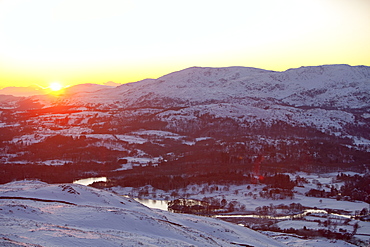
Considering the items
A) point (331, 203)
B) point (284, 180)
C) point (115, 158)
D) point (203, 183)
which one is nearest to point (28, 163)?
point (115, 158)

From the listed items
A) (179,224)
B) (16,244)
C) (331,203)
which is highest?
(16,244)

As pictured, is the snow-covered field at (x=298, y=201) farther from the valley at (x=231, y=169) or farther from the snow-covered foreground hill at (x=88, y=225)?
the snow-covered foreground hill at (x=88, y=225)

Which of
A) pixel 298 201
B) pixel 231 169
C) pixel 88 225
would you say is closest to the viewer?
pixel 88 225

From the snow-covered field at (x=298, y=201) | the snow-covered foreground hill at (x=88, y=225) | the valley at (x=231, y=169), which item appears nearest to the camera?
the snow-covered foreground hill at (x=88, y=225)

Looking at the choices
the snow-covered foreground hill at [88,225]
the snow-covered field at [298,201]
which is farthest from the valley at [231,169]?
the snow-covered foreground hill at [88,225]

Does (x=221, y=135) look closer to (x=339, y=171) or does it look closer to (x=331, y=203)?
(x=339, y=171)

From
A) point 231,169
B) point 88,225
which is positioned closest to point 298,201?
point 231,169

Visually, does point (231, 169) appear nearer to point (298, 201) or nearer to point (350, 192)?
point (298, 201)

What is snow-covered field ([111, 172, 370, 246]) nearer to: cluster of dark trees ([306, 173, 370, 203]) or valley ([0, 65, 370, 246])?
valley ([0, 65, 370, 246])

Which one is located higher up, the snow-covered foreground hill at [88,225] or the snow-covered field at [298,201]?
the snow-covered foreground hill at [88,225]
